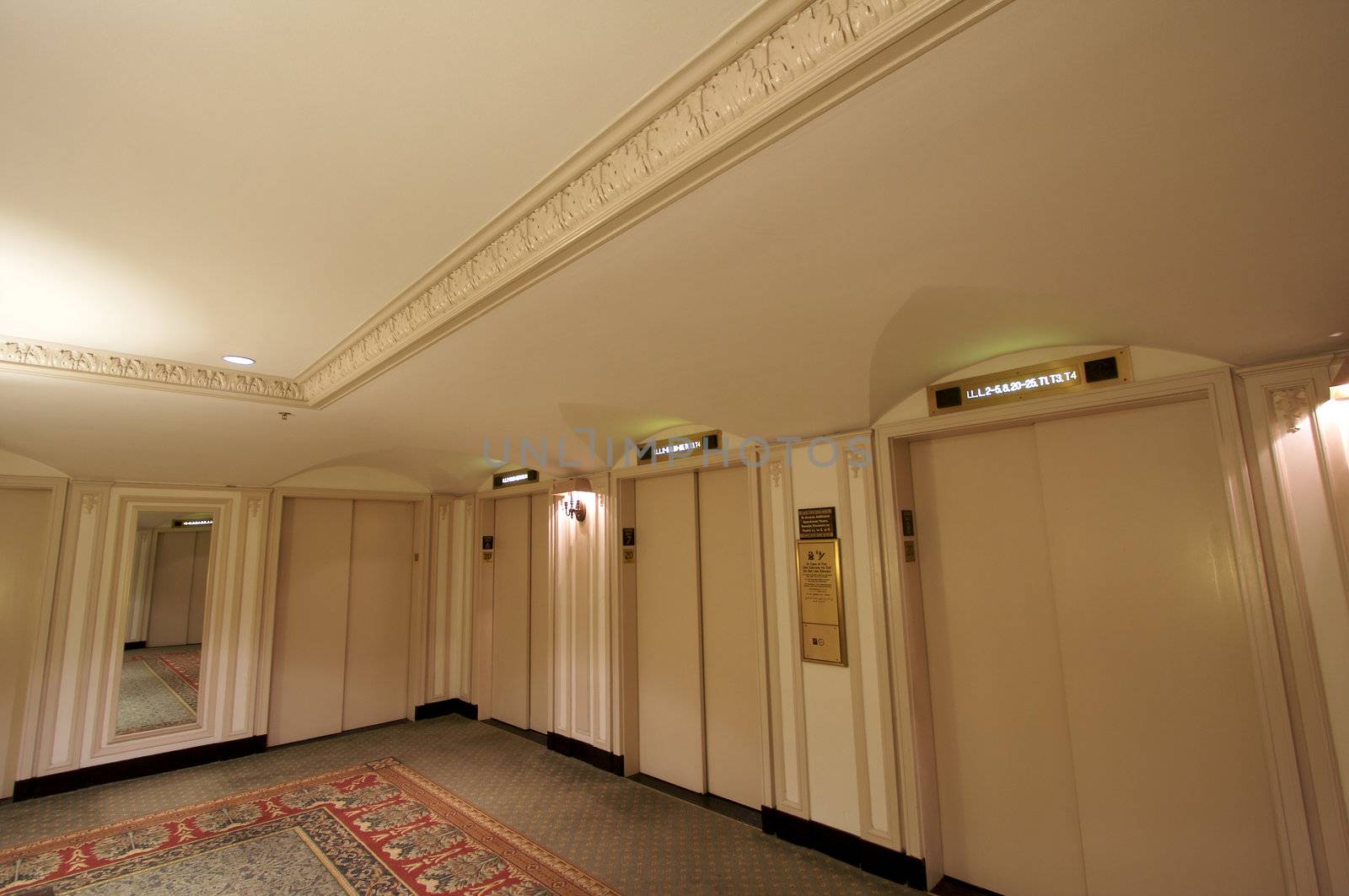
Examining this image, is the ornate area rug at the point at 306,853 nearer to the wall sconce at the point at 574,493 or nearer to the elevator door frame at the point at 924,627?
the elevator door frame at the point at 924,627

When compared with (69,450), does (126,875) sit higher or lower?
lower

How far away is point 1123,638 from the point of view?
9.50 ft

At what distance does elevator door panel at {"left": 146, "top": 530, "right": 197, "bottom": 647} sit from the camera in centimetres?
579

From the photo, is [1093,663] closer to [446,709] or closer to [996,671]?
[996,671]

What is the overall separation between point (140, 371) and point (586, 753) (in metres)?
4.26

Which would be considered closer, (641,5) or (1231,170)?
(641,5)

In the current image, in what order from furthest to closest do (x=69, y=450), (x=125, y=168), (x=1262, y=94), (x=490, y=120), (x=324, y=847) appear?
(x=69, y=450), (x=324, y=847), (x=125, y=168), (x=490, y=120), (x=1262, y=94)

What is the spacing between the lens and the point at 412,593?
282 inches

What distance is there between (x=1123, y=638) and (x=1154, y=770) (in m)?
0.57

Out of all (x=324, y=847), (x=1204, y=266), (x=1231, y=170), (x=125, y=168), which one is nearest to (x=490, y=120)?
(x=125, y=168)

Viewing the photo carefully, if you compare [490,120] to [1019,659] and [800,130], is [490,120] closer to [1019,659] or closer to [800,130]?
[800,130]

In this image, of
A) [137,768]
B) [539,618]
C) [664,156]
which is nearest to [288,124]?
[664,156]

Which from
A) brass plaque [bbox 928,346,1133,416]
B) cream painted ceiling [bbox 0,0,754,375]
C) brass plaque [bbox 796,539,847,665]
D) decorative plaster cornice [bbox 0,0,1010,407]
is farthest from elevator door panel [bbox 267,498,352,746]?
brass plaque [bbox 928,346,1133,416]

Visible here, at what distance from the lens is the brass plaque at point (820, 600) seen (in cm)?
365
